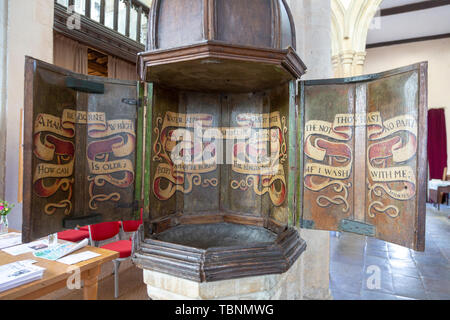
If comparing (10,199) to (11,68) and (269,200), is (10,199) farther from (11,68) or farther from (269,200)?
(269,200)

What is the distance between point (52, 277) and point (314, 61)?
8.01ft

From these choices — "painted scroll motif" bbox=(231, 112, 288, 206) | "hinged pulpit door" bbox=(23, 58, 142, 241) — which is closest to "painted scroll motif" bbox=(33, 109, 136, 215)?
"hinged pulpit door" bbox=(23, 58, 142, 241)

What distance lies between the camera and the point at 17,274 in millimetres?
1684

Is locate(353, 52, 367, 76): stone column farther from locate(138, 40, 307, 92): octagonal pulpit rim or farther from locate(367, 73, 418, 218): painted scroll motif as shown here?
locate(367, 73, 418, 218): painted scroll motif

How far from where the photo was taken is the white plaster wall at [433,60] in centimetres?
872

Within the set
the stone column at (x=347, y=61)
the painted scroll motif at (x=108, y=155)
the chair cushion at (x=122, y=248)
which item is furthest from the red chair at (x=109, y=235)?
the stone column at (x=347, y=61)

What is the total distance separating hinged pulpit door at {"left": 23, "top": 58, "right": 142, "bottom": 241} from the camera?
1221 millimetres

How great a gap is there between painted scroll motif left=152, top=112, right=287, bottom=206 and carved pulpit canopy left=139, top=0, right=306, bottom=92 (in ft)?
1.29

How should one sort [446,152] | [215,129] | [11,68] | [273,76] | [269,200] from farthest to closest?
[446,152], [11,68], [215,129], [269,200], [273,76]

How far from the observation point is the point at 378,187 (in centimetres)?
138

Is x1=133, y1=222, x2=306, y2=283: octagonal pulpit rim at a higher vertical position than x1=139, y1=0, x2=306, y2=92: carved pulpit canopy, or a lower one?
lower

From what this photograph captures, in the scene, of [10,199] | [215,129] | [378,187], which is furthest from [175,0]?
[10,199]

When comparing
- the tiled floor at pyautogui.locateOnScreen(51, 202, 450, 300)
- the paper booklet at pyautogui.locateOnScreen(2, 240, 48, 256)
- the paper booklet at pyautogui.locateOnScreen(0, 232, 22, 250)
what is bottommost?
the tiled floor at pyautogui.locateOnScreen(51, 202, 450, 300)

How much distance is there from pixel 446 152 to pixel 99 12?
10001mm
